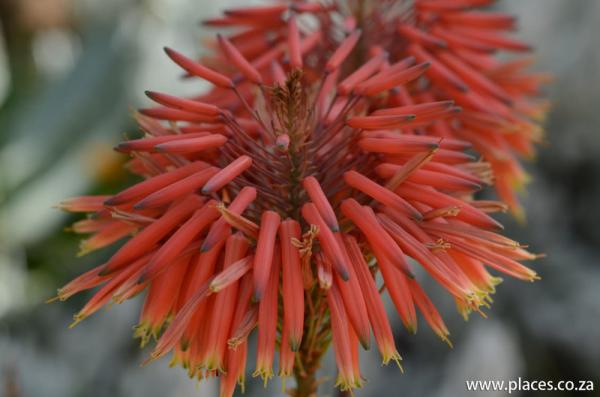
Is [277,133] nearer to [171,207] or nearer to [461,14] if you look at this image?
[171,207]

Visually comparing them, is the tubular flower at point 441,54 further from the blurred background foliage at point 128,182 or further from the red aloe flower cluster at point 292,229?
the blurred background foliage at point 128,182

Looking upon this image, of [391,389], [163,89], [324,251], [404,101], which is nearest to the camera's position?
[324,251]

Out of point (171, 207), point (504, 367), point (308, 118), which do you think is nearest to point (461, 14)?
point (308, 118)

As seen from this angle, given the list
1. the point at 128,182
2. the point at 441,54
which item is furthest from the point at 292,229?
the point at 128,182

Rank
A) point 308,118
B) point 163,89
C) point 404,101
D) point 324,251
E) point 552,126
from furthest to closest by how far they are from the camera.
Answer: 1. point 163,89
2. point 552,126
3. point 404,101
4. point 308,118
5. point 324,251

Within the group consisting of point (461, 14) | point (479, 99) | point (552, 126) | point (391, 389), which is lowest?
point (391, 389)

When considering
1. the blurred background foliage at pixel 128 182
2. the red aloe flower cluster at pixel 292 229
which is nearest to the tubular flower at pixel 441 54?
the red aloe flower cluster at pixel 292 229
